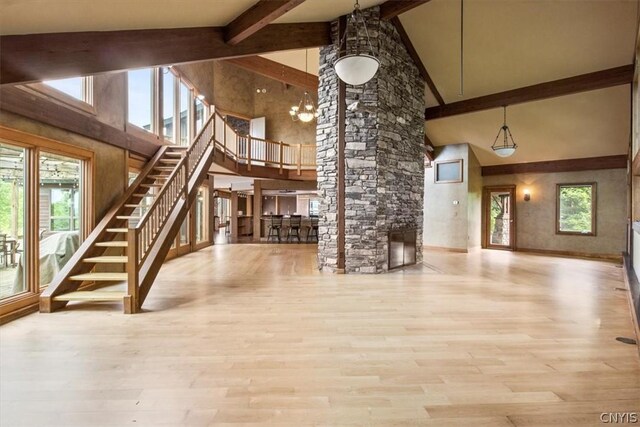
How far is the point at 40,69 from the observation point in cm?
240

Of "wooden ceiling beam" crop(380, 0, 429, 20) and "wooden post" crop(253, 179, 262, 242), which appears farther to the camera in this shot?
"wooden post" crop(253, 179, 262, 242)

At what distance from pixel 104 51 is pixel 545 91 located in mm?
7703

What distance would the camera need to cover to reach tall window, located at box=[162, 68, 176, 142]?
25.1 ft

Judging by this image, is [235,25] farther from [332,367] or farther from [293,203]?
[293,203]

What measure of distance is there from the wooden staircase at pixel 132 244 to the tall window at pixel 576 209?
9.92 metres

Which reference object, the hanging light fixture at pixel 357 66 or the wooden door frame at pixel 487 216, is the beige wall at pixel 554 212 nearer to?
the wooden door frame at pixel 487 216

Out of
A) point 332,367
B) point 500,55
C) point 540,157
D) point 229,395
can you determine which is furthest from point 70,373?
point 540,157

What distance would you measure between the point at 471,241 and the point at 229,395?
9.06 m

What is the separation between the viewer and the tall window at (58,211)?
4.01 metres

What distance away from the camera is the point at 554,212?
30.0 ft

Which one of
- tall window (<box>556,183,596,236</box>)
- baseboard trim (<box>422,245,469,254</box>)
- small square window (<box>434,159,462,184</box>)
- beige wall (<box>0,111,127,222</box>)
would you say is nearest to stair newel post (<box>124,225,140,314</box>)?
beige wall (<box>0,111,127,222</box>)

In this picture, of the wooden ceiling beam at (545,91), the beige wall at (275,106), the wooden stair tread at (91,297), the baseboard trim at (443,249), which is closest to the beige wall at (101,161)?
the wooden stair tread at (91,297)

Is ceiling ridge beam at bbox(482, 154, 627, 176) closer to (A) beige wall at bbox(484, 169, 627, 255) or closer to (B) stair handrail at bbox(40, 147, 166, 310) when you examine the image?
(A) beige wall at bbox(484, 169, 627, 255)

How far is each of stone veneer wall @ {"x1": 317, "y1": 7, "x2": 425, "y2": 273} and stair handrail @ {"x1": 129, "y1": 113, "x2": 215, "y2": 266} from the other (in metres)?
2.48
